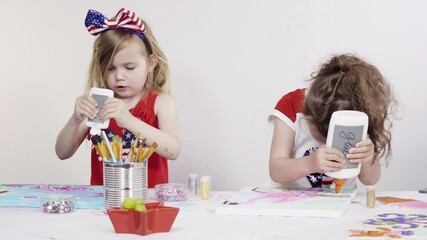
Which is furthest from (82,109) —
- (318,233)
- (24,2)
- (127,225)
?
(24,2)

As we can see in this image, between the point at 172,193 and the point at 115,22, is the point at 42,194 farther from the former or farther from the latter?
the point at 115,22

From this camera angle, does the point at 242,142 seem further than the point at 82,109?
Yes

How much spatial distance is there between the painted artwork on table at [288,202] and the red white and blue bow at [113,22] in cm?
56

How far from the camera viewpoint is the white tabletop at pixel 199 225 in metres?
1.15

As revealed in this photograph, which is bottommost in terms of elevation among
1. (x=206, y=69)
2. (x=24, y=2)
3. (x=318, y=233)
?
(x=318, y=233)

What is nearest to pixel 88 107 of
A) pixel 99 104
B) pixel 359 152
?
pixel 99 104

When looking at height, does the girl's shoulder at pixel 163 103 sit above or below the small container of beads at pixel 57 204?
above

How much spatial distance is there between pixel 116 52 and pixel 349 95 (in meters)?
0.62

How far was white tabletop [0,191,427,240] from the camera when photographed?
115 cm

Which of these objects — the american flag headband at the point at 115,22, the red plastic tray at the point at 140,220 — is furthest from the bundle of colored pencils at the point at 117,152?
the american flag headband at the point at 115,22

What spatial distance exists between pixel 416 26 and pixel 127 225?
135 centimetres

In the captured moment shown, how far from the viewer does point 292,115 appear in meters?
1.73

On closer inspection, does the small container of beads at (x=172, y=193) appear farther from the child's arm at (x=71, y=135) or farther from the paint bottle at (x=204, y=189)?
the child's arm at (x=71, y=135)

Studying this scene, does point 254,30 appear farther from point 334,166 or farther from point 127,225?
point 127,225
